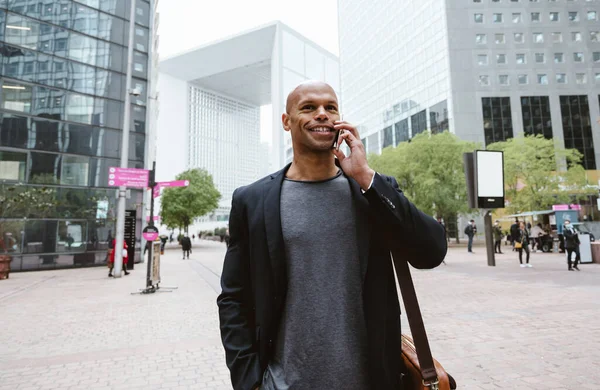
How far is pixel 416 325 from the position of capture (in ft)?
4.81

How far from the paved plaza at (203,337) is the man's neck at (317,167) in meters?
→ 3.45

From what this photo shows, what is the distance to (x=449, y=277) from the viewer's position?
13289 mm

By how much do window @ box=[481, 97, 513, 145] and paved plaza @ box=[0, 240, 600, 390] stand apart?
45.0 meters

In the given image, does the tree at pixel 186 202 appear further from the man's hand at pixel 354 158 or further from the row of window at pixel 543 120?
the man's hand at pixel 354 158

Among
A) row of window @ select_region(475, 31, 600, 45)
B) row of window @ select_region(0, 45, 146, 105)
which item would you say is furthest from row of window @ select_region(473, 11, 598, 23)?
row of window @ select_region(0, 45, 146, 105)

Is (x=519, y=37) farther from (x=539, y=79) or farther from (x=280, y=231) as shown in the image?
(x=280, y=231)

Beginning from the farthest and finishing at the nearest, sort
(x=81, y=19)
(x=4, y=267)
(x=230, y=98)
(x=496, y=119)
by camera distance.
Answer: (x=230, y=98)
(x=496, y=119)
(x=81, y=19)
(x=4, y=267)

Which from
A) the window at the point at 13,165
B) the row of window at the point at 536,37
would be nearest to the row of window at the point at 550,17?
the row of window at the point at 536,37

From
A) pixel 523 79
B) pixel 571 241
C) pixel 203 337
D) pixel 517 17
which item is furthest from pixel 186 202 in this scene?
pixel 517 17

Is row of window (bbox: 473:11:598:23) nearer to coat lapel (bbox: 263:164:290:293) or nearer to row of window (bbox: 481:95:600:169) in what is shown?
row of window (bbox: 481:95:600:169)

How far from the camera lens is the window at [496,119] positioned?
170ft

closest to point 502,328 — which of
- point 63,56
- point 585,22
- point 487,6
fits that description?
point 63,56

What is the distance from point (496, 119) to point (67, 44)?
1992 inches

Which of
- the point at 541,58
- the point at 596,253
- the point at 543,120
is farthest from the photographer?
the point at 541,58
